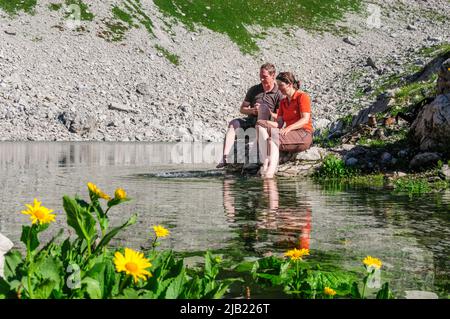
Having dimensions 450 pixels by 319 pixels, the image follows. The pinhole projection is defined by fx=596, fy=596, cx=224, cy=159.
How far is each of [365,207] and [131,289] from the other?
616 centimetres

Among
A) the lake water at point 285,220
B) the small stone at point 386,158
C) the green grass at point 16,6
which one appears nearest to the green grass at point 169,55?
the green grass at point 16,6

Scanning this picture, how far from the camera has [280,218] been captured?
24.5 ft

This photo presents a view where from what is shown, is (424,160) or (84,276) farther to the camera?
(424,160)

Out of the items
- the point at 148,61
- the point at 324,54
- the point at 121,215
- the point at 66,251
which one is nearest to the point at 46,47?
the point at 148,61

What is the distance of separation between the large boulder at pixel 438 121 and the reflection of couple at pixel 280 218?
4075 millimetres

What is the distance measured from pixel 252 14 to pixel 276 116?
78.0m

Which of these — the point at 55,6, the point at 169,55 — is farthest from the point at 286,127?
the point at 55,6

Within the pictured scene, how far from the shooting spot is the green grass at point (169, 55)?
225ft

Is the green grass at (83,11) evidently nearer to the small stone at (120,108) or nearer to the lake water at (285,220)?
the small stone at (120,108)

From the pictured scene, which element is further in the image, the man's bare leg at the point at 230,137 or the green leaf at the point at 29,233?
the man's bare leg at the point at 230,137

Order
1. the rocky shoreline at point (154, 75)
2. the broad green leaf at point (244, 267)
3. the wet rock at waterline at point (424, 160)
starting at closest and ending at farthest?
the broad green leaf at point (244, 267) → the wet rock at waterline at point (424, 160) → the rocky shoreline at point (154, 75)

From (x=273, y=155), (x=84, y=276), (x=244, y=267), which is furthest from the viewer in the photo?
(x=273, y=155)

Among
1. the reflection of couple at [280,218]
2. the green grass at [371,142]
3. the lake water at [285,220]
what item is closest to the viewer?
the lake water at [285,220]

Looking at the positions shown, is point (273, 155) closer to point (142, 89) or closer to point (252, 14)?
point (142, 89)
